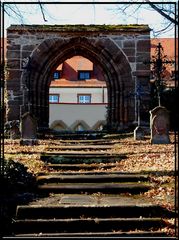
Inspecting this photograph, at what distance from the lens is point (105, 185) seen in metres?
7.39

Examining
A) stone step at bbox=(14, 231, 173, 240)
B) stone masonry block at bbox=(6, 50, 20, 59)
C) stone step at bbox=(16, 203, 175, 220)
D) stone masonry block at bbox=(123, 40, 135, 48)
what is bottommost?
stone step at bbox=(14, 231, 173, 240)

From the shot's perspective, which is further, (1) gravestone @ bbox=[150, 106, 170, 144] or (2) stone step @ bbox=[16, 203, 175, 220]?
(1) gravestone @ bbox=[150, 106, 170, 144]

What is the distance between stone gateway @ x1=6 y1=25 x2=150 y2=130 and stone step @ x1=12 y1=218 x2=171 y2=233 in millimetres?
15699

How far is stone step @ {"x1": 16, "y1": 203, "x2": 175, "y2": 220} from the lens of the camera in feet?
19.6

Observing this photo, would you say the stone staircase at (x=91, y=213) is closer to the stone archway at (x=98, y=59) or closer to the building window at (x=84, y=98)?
the stone archway at (x=98, y=59)

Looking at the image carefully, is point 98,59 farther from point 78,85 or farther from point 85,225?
point 78,85

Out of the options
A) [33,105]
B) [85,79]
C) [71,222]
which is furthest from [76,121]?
[71,222]

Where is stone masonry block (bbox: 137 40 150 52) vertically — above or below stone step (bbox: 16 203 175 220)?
above

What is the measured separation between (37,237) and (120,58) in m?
17.4

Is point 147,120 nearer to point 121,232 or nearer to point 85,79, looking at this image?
point 121,232

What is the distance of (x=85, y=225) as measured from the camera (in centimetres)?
568

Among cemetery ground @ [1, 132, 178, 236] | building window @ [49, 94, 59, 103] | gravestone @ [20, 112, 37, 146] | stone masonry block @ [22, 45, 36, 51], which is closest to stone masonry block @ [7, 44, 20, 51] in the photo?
stone masonry block @ [22, 45, 36, 51]

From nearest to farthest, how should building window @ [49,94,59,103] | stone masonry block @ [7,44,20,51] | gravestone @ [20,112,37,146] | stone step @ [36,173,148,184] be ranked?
stone step @ [36,173,148,184] < gravestone @ [20,112,37,146] < stone masonry block @ [7,44,20,51] < building window @ [49,94,59,103]

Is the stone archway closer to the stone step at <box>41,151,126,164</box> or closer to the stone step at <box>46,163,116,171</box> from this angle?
the stone step at <box>41,151,126,164</box>
